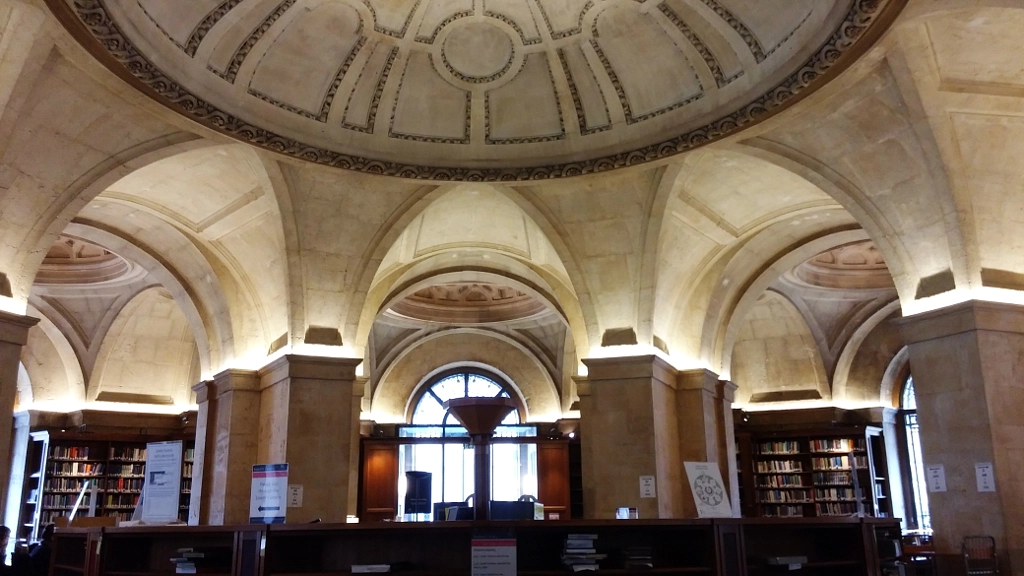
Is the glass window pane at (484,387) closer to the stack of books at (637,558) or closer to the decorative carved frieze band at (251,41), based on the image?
the decorative carved frieze band at (251,41)

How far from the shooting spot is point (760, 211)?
1109cm

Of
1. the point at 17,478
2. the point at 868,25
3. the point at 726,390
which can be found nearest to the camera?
the point at 868,25

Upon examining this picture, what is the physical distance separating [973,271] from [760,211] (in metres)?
3.10

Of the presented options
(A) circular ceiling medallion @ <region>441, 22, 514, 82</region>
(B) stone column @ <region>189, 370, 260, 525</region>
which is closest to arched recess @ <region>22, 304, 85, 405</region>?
(B) stone column @ <region>189, 370, 260, 525</region>

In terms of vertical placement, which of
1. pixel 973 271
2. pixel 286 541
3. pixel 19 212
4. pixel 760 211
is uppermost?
pixel 760 211

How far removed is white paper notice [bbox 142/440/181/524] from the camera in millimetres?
6398

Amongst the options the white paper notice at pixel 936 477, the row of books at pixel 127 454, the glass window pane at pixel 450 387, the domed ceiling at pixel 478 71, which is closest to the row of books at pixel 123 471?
the row of books at pixel 127 454

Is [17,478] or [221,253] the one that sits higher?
[221,253]

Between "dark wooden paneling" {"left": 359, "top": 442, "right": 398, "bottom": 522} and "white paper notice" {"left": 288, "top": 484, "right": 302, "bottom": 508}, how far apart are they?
6.81 m

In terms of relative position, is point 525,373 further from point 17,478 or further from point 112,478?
point 17,478

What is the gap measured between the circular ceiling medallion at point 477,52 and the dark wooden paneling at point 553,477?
886 cm

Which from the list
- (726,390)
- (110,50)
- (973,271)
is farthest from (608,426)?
(110,50)

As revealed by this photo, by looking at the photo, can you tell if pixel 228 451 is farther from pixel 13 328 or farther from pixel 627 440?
pixel 627 440

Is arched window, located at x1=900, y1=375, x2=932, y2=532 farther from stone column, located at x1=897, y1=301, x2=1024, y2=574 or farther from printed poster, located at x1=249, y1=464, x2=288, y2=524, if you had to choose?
printed poster, located at x1=249, y1=464, x2=288, y2=524
